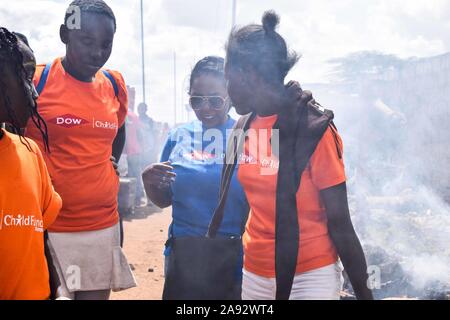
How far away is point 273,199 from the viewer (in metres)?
1.96

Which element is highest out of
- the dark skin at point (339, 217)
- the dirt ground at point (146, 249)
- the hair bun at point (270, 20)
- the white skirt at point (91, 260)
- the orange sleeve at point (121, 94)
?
the hair bun at point (270, 20)

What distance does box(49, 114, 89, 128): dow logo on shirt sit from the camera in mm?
2395

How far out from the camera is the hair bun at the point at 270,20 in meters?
2.01

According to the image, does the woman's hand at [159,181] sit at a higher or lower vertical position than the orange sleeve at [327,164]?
lower

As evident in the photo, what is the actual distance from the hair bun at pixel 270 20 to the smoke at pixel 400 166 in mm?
3562

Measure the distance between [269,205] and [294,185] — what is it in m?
0.18

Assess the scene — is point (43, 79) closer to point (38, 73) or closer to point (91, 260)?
point (38, 73)

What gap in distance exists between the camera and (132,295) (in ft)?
15.5

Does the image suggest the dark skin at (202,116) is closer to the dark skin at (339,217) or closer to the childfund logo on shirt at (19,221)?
the dark skin at (339,217)

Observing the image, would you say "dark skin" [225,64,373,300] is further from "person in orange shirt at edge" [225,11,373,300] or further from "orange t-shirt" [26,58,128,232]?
"orange t-shirt" [26,58,128,232]

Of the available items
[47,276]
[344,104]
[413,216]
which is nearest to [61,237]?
[47,276]

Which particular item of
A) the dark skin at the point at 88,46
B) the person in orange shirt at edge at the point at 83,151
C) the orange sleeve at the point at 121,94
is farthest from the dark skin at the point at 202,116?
the dark skin at the point at 88,46

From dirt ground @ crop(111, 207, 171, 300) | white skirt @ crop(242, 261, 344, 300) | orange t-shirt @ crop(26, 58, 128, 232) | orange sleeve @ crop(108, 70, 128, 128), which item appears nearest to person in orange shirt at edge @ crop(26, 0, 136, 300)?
orange t-shirt @ crop(26, 58, 128, 232)
